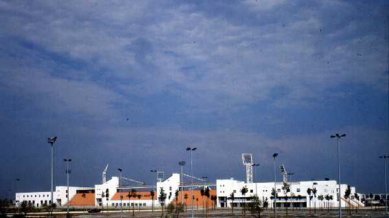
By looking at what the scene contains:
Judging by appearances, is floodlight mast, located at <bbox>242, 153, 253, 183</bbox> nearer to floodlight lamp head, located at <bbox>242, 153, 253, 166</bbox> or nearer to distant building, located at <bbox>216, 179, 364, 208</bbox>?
floodlight lamp head, located at <bbox>242, 153, 253, 166</bbox>

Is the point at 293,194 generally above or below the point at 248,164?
below

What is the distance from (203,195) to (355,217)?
9750cm

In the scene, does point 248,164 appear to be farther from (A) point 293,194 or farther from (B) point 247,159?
(A) point 293,194

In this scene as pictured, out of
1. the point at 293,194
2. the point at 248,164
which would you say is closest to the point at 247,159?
the point at 248,164

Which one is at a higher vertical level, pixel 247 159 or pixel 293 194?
pixel 247 159

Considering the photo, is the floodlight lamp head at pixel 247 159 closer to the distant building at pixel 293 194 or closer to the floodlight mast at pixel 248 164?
the floodlight mast at pixel 248 164

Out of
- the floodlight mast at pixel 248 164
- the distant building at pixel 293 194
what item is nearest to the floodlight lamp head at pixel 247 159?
the floodlight mast at pixel 248 164

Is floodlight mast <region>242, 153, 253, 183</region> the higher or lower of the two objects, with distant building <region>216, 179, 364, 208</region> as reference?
higher

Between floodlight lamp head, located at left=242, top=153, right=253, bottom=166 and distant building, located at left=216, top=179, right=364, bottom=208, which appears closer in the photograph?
distant building, located at left=216, top=179, right=364, bottom=208

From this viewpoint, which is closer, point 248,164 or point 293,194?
point 293,194

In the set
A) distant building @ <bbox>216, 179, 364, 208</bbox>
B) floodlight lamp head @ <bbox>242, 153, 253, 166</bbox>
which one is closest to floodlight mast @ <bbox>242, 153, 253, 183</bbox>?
floodlight lamp head @ <bbox>242, 153, 253, 166</bbox>

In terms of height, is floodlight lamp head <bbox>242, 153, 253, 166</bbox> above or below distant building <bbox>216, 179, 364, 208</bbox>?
above

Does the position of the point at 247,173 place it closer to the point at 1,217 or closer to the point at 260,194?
the point at 260,194

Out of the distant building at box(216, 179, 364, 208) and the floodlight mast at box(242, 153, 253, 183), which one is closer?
the distant building at box(216, 179, 364, 208)
